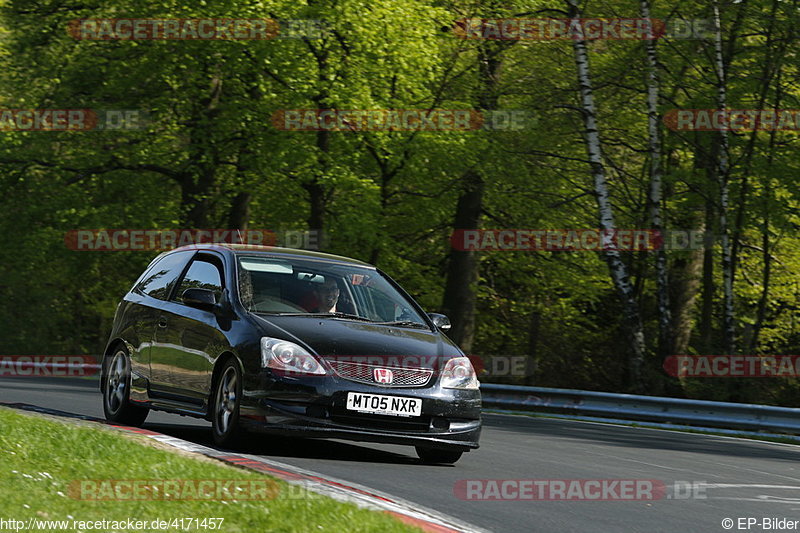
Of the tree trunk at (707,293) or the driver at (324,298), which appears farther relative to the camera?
the tree trunk at (707,293)

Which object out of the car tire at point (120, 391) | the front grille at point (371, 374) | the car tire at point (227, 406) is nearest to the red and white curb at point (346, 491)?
the car tire at point (227, 406)

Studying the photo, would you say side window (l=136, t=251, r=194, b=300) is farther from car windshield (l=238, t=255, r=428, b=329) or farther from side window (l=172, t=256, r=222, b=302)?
car windshield (l=238, t=255, r=428, b=329)

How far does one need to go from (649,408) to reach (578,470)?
937cm

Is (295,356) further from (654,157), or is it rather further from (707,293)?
(707,293)

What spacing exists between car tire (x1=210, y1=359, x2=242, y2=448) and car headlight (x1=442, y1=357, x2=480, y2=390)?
167 cm

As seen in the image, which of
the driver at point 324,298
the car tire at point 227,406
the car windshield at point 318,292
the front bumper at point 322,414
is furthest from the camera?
the driver at point 324,298

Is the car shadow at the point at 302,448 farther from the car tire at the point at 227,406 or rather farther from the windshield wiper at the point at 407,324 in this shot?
the windshield wiper at the point at 407,324

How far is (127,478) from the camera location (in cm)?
736

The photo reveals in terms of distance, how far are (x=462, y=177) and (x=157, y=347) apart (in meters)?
19.5

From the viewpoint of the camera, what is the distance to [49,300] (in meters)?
46.3

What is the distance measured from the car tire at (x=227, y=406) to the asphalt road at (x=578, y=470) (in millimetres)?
216

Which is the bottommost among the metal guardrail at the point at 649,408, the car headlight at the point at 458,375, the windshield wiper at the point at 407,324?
the metal guardrail at the point at 649,408

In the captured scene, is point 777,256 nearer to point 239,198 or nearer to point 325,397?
point 239,198

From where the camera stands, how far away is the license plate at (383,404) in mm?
9586
